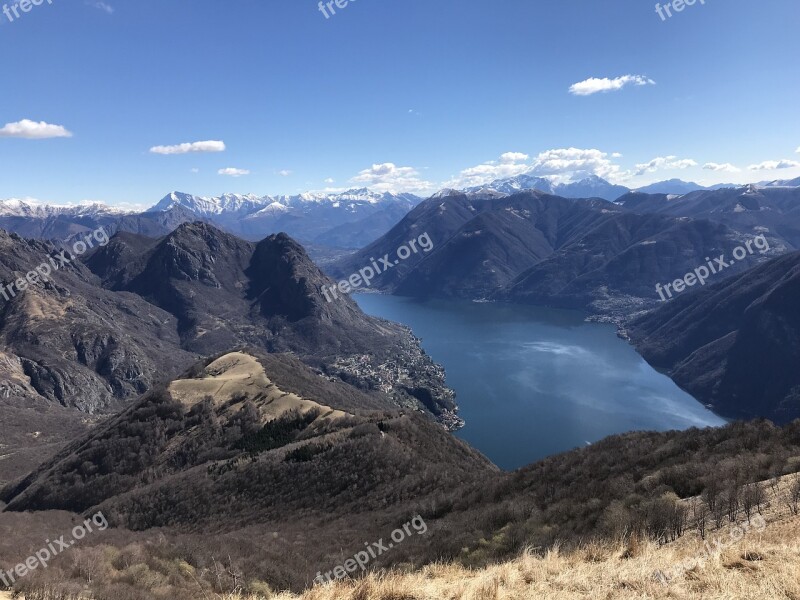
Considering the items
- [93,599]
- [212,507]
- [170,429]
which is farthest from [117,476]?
[93,599]

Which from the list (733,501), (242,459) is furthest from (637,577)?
(242,459)

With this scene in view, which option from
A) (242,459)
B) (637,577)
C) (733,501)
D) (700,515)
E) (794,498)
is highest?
(637,577)

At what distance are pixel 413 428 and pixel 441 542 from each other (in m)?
53.8

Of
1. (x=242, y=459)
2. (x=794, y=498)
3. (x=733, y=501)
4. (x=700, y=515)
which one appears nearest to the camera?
(x=794, y=498)

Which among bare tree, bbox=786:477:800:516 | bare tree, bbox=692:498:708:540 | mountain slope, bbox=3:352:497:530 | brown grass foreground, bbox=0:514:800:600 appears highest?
brown grass foreground, bbox=0:514:800:600

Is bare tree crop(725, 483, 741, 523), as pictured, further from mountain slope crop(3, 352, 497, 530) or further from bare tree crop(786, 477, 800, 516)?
mountain slope crop(3, 352, 497, 530)

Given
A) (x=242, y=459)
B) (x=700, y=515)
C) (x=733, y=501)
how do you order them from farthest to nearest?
(x=242, y=459)
(x=700, y=515)
(x=733, y=501)

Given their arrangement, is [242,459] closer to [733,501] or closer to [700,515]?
[700,515]

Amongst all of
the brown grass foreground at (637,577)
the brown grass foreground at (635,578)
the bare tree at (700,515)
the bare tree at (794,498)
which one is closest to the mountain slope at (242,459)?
the bare tree at (700,515)

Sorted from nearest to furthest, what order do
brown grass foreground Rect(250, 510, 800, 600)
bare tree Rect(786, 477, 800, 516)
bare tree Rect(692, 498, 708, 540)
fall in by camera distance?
1. brown grass foreground Rect(250, 510, 800, 600)
2. bare tree Rect(786, 477, 800, 516)
3. bare tree Rect(692, 498, 708, 540)

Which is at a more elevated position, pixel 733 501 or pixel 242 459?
pixel 733 501

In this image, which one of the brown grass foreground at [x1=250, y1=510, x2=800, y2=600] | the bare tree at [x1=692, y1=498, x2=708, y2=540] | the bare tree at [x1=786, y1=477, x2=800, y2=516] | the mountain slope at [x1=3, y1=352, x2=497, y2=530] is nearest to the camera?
the brown grass foreground at [x1=250, y1=510, x2=800, y2=600]

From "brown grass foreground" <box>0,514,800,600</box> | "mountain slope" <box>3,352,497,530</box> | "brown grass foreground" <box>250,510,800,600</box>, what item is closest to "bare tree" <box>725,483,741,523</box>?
"brown grass foreground" <box>0,514,800,600</box>

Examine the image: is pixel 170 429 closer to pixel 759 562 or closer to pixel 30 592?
pixel 30 592
